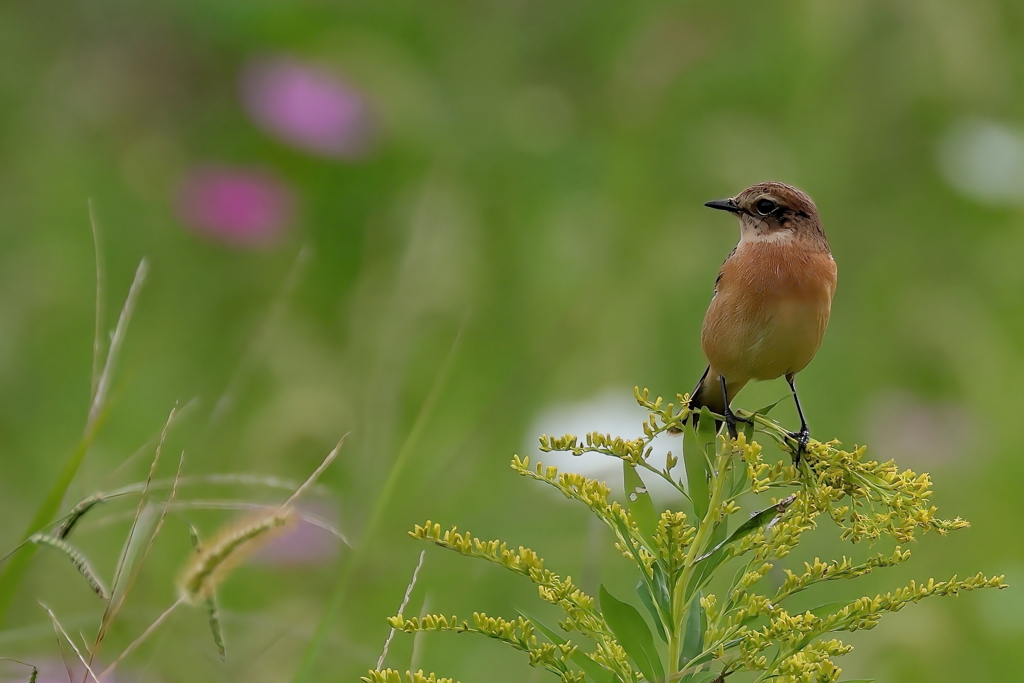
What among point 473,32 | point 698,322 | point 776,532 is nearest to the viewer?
point 776,532

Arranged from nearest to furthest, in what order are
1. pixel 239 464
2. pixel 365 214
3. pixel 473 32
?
pixel 239 464 < pixel 365 214 < pixel 473 32

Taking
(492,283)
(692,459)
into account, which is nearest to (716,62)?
(492,283)

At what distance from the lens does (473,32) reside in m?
5.57

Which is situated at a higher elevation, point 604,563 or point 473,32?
point 473,32

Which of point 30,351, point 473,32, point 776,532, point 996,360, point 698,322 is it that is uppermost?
point 473,32

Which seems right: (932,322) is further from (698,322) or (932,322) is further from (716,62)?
(716,62)

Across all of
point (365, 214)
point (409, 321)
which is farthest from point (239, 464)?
point (365, 214)

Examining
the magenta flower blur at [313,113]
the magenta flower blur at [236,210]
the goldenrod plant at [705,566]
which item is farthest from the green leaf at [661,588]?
the magenta flower blur at [313,113]

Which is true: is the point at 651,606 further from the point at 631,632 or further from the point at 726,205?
the point at 726,205

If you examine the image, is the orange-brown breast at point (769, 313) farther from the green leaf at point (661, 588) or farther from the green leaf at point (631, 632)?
the green leaf at point (631, 632)

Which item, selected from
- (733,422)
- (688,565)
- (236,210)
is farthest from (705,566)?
(236,210)

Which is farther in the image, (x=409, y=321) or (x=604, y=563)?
(x=604, y=563)

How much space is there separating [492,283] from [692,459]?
339 centimetres

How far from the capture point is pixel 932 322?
445 centimetres
